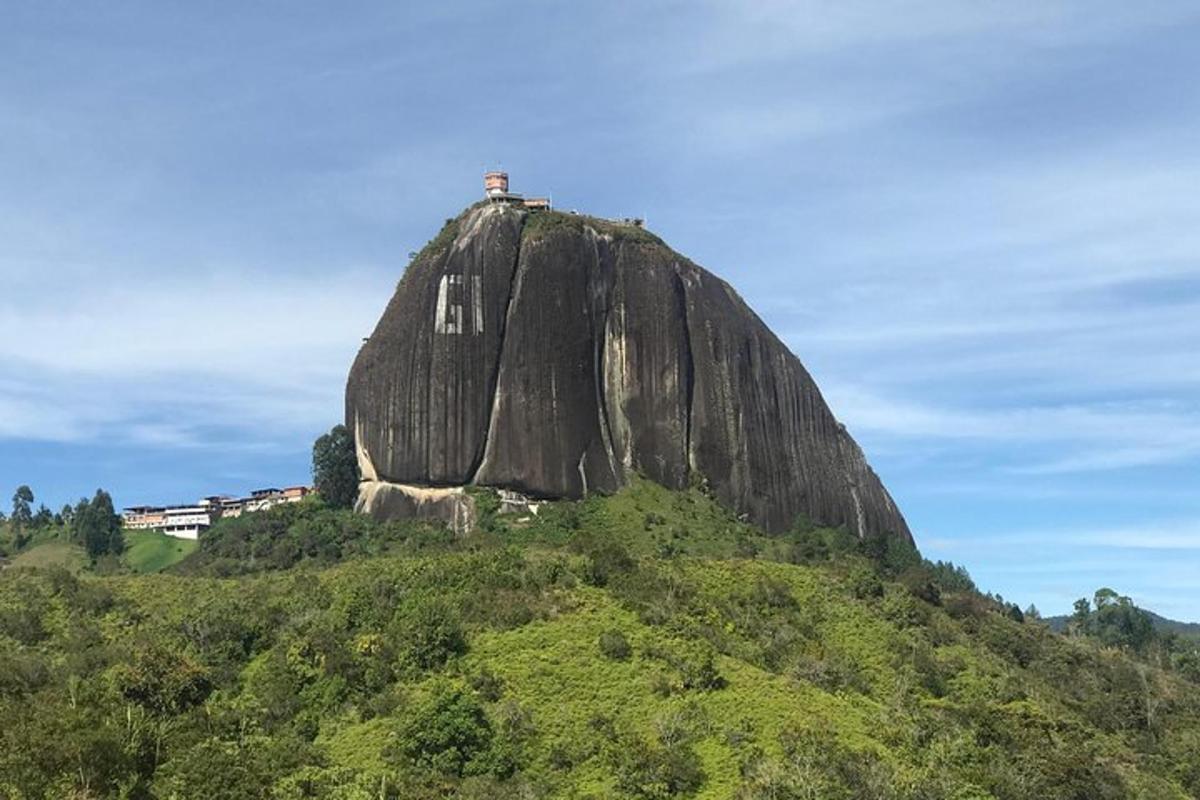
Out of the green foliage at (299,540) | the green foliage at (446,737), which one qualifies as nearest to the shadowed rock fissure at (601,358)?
the green foliage at (299,540)

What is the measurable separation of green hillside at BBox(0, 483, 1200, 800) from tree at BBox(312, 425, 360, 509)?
29.3 m

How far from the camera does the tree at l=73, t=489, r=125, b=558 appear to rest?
91.1m

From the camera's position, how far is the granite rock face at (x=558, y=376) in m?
76.9

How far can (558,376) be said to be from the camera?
77.5 m

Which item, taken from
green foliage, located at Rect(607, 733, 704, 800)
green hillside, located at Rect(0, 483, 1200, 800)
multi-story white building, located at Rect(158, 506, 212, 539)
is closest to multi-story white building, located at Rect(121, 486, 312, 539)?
multi-story white building, located at Rect(158, 506, 212, 539)

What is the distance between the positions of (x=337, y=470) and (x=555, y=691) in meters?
50.4

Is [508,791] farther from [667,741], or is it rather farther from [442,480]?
[442,480]

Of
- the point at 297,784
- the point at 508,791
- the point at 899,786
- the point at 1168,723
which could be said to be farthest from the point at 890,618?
the point at 297,784

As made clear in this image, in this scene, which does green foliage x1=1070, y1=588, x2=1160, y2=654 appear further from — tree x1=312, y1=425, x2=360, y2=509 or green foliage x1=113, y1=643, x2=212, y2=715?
green foliage x1=113, y1=643, x2=212, y2=715

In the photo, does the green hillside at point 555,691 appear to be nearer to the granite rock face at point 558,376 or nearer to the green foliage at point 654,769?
the green foliage at point 654,769

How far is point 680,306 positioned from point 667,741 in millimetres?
50855

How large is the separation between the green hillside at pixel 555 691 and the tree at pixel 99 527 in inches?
1378

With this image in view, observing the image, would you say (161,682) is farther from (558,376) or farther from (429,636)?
(558,376)

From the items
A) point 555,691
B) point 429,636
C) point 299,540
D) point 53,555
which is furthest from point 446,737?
point 53,555
